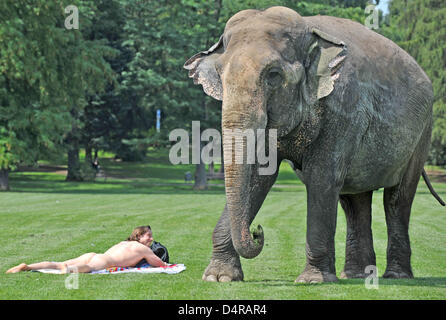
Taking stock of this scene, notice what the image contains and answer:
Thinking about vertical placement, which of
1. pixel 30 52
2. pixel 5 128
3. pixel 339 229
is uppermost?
pixel 30 52

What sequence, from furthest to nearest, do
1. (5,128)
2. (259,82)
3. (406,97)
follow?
1. (5,128)
2. (406,97)
3. (259,82)

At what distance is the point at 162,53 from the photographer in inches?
1905

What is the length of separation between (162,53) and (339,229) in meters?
28.3

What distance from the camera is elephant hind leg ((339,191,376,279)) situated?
39.8 ft

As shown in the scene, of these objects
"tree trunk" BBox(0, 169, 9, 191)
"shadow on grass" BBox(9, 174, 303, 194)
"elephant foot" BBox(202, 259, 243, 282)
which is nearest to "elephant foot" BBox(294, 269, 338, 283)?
"elephant foot" BBox(202, 259, 243, 282)

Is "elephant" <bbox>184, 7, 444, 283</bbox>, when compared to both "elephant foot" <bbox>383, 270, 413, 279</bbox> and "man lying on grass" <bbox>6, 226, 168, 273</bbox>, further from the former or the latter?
"man lying on grass" <bbox>6, 226, 168, 273</bbox>

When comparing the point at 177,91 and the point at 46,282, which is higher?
the point at 177,91

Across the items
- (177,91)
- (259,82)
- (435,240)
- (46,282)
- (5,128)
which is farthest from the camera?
(177,91)

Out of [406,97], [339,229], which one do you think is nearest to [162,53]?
[339,229]

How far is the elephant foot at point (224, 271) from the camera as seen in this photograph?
32.3 feet

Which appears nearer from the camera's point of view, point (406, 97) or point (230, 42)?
point (230, 42)

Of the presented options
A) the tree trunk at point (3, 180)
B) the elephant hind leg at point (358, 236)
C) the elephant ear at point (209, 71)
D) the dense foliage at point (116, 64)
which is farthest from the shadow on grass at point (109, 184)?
the elephant ear at point (209, 71)

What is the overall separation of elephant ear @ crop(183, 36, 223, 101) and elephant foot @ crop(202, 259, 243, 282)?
1.98 metres
